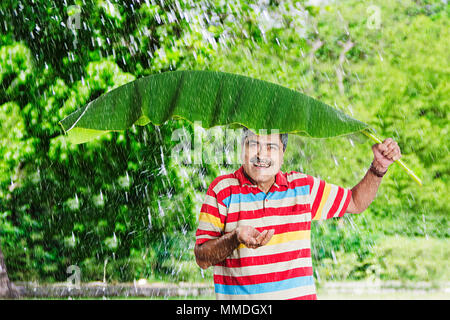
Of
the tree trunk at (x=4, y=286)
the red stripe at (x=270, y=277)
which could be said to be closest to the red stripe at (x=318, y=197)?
the red stripe at (x=270, y=277)

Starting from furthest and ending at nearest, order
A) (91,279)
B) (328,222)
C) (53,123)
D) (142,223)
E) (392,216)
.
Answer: (392,216) < (328,222) < (91,279) < (142,223) < (53,123)

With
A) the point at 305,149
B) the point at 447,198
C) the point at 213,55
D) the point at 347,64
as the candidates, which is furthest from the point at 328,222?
the point at 213,55

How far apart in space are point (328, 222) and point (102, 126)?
26.6 feet

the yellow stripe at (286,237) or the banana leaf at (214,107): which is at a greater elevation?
the banana leaf at (214,107)

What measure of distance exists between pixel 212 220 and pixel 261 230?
17 cm

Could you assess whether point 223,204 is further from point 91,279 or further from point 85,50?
point 91,279

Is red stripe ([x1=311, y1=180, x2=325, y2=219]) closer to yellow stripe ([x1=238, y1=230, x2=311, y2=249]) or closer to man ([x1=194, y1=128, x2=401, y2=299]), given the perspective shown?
man ([x1=194, y1=128, x2=401, y2=299])

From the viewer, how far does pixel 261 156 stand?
5.88ft

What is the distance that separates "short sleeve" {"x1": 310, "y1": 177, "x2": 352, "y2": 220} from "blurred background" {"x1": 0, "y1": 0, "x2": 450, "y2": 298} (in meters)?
4.16

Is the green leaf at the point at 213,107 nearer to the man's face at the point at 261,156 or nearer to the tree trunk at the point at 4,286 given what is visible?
the man's face at the point at 261,156

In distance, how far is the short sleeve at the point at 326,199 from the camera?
1.84 meters

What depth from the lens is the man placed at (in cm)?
166
